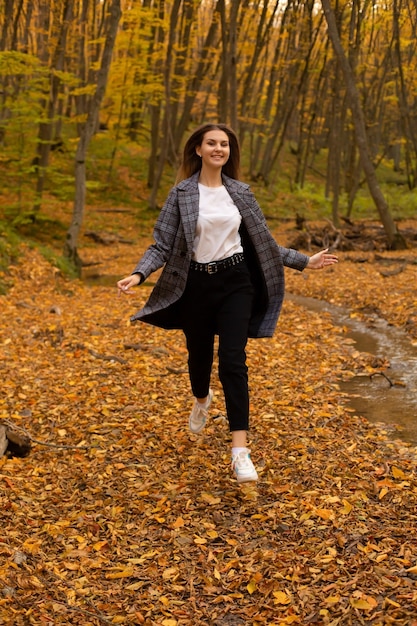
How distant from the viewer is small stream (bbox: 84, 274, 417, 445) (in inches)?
205

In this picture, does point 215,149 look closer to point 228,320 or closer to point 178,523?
point 228,320

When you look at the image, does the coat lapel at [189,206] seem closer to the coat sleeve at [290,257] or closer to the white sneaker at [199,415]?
the coat sleeve at [290,257]

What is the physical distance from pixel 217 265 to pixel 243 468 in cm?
125

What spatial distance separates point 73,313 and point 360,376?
15.1ft

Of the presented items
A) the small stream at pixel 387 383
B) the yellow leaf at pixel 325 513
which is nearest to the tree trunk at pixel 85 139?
the small stream at pixel 387 383

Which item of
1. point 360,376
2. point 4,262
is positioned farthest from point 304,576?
point 4,262

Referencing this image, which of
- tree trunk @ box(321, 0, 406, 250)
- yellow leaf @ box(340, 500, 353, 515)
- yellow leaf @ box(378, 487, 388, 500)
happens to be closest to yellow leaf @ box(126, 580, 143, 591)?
yellow leaf @ box(340, 500, 353, 515)

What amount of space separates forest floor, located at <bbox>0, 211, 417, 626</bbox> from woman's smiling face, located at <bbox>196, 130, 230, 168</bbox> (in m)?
2.06

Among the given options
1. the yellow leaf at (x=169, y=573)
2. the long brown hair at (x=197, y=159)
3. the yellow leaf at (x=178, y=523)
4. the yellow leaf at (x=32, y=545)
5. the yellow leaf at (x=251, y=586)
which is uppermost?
the long brown hair at (x=197, y=159)

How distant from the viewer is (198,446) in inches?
182

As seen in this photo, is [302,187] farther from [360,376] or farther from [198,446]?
[198,446]

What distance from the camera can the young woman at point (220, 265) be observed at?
12.4ft

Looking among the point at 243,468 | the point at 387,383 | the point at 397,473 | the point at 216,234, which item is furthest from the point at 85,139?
the point at 397,473

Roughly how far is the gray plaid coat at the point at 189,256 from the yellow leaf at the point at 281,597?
1.71 metres
